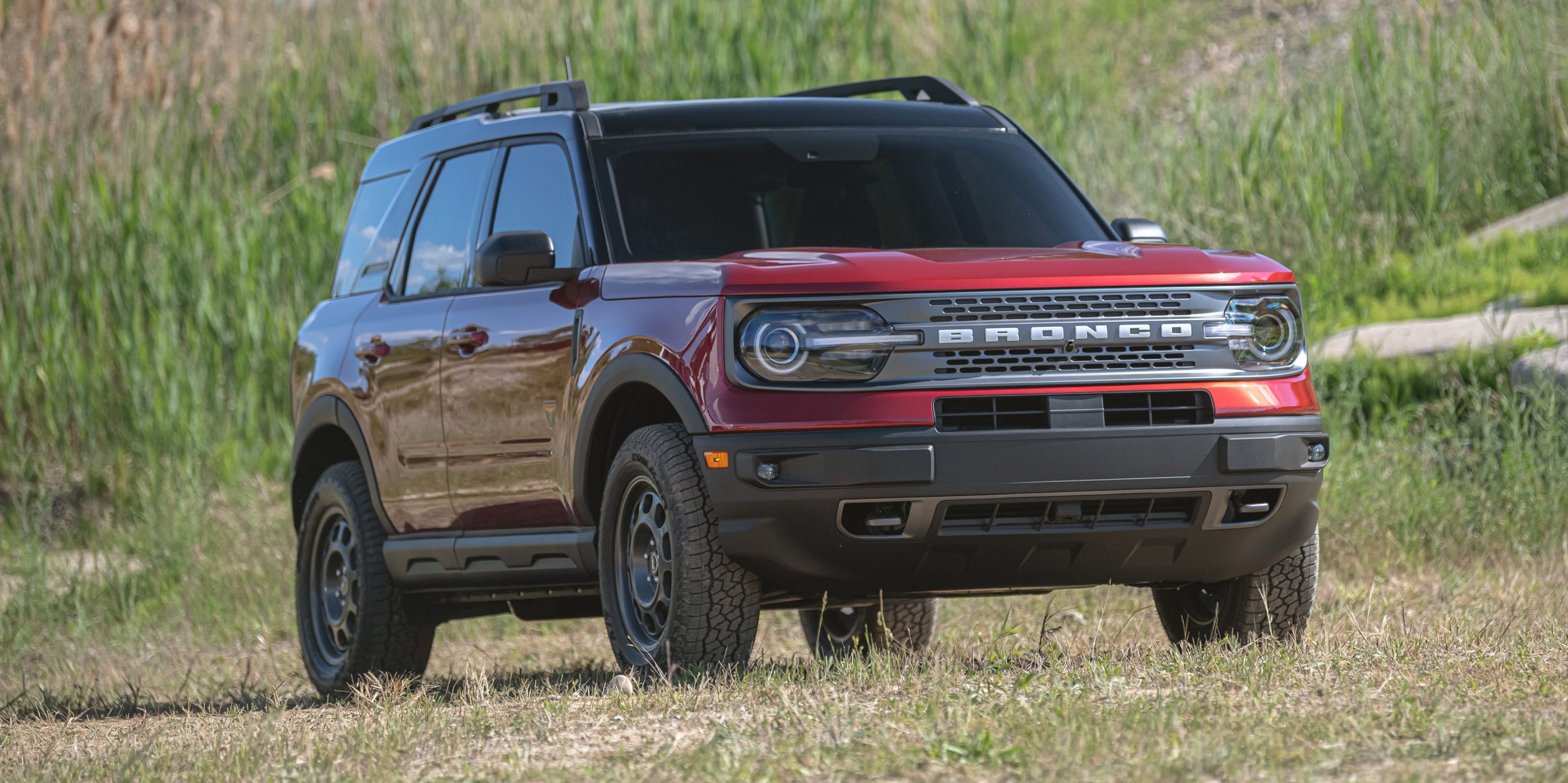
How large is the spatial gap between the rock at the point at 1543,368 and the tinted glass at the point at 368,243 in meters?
5.46

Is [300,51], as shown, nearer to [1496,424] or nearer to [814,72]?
[814,72]

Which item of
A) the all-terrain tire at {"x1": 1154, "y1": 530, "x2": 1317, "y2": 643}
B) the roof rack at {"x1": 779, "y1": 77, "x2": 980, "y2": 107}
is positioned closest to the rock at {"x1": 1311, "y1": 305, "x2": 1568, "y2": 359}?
the roof rack at {"x1": 779, "y1": 77, "x2": 980, "y2": 107}

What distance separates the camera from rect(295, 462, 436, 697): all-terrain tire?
25.6 feet

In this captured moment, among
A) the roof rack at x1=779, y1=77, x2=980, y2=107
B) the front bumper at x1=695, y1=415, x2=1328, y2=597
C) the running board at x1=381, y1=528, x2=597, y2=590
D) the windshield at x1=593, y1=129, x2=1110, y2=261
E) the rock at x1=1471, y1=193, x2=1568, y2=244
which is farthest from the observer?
the rock at x1=1471, y1=193, x2=1568, y2=244

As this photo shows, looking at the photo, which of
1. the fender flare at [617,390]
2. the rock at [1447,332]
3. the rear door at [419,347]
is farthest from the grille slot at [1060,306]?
the rock at [1447,332]

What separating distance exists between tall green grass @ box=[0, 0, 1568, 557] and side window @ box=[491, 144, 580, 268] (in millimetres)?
5241

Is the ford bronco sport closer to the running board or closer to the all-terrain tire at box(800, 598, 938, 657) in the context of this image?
the running board

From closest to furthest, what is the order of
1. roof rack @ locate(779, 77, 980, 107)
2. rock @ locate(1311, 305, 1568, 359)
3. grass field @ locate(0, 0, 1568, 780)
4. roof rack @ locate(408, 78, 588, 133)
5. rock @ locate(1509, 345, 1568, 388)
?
grass field @ locate(0, 0, 1568, 780), roof rack @ locate(408, 78, 588, 133), roof rack @ locate(779, 77, 980, 107), rock @ locate(1509, 345, 1568, 388), rock @ locate(1311, 305, 1568, 359)

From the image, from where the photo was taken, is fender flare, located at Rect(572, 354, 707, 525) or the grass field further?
fender flare, located at Rect(572, 354, 707, 525)

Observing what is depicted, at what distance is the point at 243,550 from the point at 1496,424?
6.77 metres

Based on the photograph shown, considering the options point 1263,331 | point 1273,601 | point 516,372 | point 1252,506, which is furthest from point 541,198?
point 1273,601

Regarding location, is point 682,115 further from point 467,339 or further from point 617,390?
point 617,390

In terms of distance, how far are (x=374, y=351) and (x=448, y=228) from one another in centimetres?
55

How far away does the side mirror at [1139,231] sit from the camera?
7.14 metres
